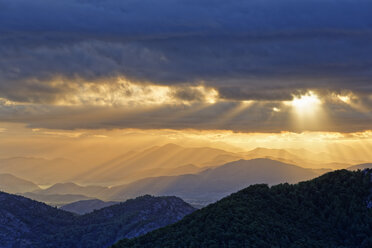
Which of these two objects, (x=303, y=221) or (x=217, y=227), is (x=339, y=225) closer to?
(x=303, y=221)

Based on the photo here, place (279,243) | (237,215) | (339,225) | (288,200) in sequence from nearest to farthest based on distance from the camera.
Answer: (279,243)
(237,215)
(339,225)
(288,200)

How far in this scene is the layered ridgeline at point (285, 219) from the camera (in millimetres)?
149875

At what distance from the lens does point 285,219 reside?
563ft

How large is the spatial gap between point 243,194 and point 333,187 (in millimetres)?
33530

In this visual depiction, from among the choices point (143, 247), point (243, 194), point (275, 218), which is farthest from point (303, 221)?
point (143, 247)

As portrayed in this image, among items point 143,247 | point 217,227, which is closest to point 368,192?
point 217,227

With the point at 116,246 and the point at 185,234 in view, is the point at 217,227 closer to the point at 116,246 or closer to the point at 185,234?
the point at 185,234

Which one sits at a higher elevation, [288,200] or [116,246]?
[288,200]

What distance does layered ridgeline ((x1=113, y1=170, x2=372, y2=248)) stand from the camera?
492 feet

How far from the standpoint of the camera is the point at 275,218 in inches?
6663

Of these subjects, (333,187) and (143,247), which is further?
(333,187)

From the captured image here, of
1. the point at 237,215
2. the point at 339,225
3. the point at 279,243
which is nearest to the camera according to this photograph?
the point at 279,243

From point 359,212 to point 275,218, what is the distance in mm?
29032

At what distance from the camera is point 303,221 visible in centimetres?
17400
